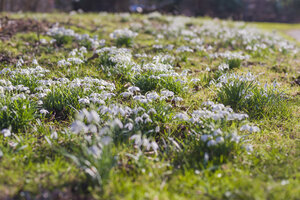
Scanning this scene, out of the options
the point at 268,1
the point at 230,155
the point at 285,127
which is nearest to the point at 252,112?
the point at 285,127

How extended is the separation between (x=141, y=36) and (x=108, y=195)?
23.6 feet

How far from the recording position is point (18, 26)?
27.4 ft

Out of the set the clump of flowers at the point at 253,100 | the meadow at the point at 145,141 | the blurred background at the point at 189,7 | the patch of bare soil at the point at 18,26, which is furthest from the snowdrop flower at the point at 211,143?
the blurred background at the point at 189,7

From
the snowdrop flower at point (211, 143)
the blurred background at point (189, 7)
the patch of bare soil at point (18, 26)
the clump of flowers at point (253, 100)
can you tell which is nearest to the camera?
the snowdrop flower at point (211, 143)

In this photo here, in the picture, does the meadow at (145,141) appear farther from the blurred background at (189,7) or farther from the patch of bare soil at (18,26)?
the blurred background at (189,7)

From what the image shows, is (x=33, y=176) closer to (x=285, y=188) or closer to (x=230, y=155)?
(x=230, y=155)

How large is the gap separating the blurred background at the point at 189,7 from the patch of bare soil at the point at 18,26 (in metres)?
5.56

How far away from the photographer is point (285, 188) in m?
2.43

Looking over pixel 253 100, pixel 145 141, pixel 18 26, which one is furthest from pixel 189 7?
pixel 145 141

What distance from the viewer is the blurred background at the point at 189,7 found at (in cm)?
1806

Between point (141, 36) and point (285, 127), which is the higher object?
point (141, 36)

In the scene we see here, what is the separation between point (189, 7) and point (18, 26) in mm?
21748

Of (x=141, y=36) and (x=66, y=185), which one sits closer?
(x=66, y=185)

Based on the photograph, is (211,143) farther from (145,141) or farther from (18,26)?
Result: (18,26)
